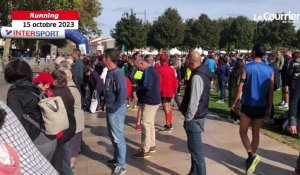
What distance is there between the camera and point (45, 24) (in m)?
26.2

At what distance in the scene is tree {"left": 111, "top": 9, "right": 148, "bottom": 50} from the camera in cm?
5209

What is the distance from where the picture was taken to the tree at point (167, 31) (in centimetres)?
5590

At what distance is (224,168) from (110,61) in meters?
2.37

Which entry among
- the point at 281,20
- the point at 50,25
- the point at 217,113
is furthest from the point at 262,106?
the point at 281,20

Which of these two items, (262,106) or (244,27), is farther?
(244,27)

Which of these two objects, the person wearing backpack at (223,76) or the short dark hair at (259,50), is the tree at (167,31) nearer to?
the person wearing backpack at (223,76)

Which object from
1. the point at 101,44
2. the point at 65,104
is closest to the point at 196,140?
the point at 65,104

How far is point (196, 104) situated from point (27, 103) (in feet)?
7.65

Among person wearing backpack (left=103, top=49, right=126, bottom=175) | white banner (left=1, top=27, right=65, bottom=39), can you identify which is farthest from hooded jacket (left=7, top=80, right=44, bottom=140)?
white banner (left=1, top=27, right=65, bottom=39)

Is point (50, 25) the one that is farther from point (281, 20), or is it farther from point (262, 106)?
point (281, 20)

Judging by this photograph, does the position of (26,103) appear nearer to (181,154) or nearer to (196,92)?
(196,92)

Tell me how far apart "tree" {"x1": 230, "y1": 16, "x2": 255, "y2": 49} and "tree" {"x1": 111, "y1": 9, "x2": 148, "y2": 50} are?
1825 cm

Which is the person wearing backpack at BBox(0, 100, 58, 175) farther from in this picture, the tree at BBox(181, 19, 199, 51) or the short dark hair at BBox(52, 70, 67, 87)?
the tree at BBox(181, 19, 199, 51)

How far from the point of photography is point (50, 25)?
26.1 m
